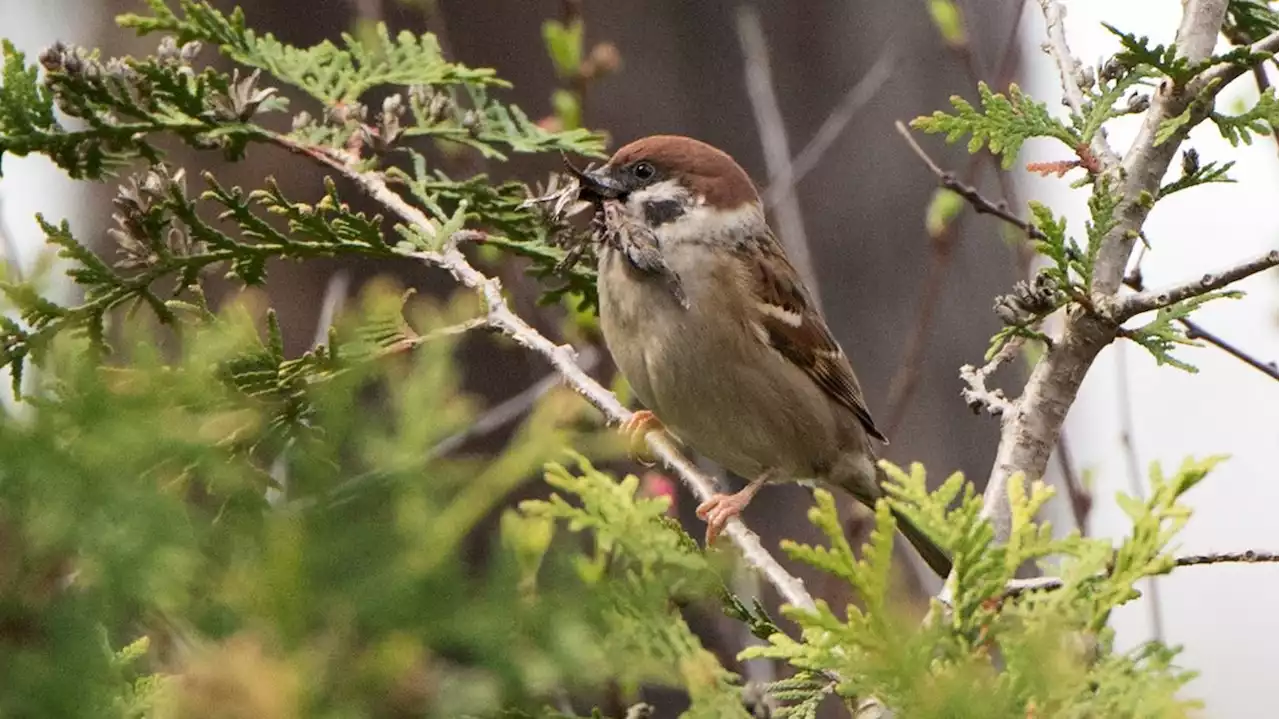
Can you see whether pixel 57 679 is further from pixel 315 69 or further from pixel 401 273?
pixel 401 273

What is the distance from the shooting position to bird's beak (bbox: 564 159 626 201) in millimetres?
2168

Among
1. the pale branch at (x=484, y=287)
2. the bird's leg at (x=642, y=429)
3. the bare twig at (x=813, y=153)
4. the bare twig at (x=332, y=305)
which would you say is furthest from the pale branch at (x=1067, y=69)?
the bare twig at (x=332, y=305)

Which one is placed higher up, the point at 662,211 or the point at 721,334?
the point at 662,211

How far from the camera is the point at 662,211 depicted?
260 centimetres

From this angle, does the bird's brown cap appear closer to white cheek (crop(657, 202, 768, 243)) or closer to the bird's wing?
white cheek (crop(657, 202, 768, 243))

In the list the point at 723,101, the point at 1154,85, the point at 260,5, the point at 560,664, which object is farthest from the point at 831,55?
the point at 560,664

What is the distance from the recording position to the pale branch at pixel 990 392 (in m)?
1.55

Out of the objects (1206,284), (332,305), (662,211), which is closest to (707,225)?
(662,211)

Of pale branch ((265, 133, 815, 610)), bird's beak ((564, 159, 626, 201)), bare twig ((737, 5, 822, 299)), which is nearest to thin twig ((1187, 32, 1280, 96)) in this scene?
pale branch ((265, 133, 815, 610))

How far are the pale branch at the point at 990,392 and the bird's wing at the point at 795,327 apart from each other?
967 mm

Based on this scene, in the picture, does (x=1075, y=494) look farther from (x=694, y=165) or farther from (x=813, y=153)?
(x=813, y=153)

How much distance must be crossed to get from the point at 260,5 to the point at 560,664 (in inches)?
144

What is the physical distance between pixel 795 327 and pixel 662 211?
0.39m

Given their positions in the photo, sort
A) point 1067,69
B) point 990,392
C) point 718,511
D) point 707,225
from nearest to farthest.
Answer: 1. point 990,392
2. point 1067,69
3. point 718,511
4. point 707,225
